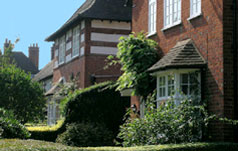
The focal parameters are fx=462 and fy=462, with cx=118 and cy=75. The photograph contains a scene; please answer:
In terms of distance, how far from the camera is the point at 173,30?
1609 cm

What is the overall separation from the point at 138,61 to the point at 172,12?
2.17 metres

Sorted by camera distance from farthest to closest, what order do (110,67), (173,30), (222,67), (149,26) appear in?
(110,67) → (149,26) → (173,30) → (222,67)

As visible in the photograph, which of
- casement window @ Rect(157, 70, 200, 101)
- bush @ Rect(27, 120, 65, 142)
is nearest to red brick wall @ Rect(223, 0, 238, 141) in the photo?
casement window @ Rect(157, 70, 200, 101)

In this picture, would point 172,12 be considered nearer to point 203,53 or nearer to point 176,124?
point 203,53

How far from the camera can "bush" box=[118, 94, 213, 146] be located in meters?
13.1

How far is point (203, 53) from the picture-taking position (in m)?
14.1

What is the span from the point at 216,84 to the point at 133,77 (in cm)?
431

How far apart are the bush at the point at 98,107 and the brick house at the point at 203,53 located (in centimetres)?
682

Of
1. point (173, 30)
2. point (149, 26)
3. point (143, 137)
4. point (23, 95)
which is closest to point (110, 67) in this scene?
point (23, 95)

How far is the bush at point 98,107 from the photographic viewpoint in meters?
23.2

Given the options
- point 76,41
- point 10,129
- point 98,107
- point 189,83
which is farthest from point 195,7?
point 76,41

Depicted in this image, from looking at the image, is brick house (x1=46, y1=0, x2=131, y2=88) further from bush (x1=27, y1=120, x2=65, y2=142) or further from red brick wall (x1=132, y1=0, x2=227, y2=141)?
red brick wall (x1=132, y1=0, x2=227, y2=141)

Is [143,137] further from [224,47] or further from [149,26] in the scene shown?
[149,26]

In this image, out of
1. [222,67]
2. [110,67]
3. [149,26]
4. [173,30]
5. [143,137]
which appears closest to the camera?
[222,67]
